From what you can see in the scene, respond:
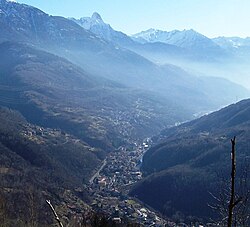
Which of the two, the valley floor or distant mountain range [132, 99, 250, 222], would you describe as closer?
the valley floor

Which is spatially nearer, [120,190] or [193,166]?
[120,190]

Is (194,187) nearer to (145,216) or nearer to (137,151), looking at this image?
(145,216)

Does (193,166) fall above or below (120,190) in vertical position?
above

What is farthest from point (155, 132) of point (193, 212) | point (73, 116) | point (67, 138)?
point (193, 212)

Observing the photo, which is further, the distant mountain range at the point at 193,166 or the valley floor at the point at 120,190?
the distant mountain range at the point at 193,166

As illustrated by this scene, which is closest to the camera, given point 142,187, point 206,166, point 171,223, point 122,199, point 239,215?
point 239,215

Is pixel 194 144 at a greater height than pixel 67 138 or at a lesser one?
greater

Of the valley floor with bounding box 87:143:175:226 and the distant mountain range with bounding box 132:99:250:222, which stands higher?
the distant mountain range with bounding box 132:99:250:222

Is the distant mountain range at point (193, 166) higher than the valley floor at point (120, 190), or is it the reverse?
the distant mountain range at point (193, 166)
